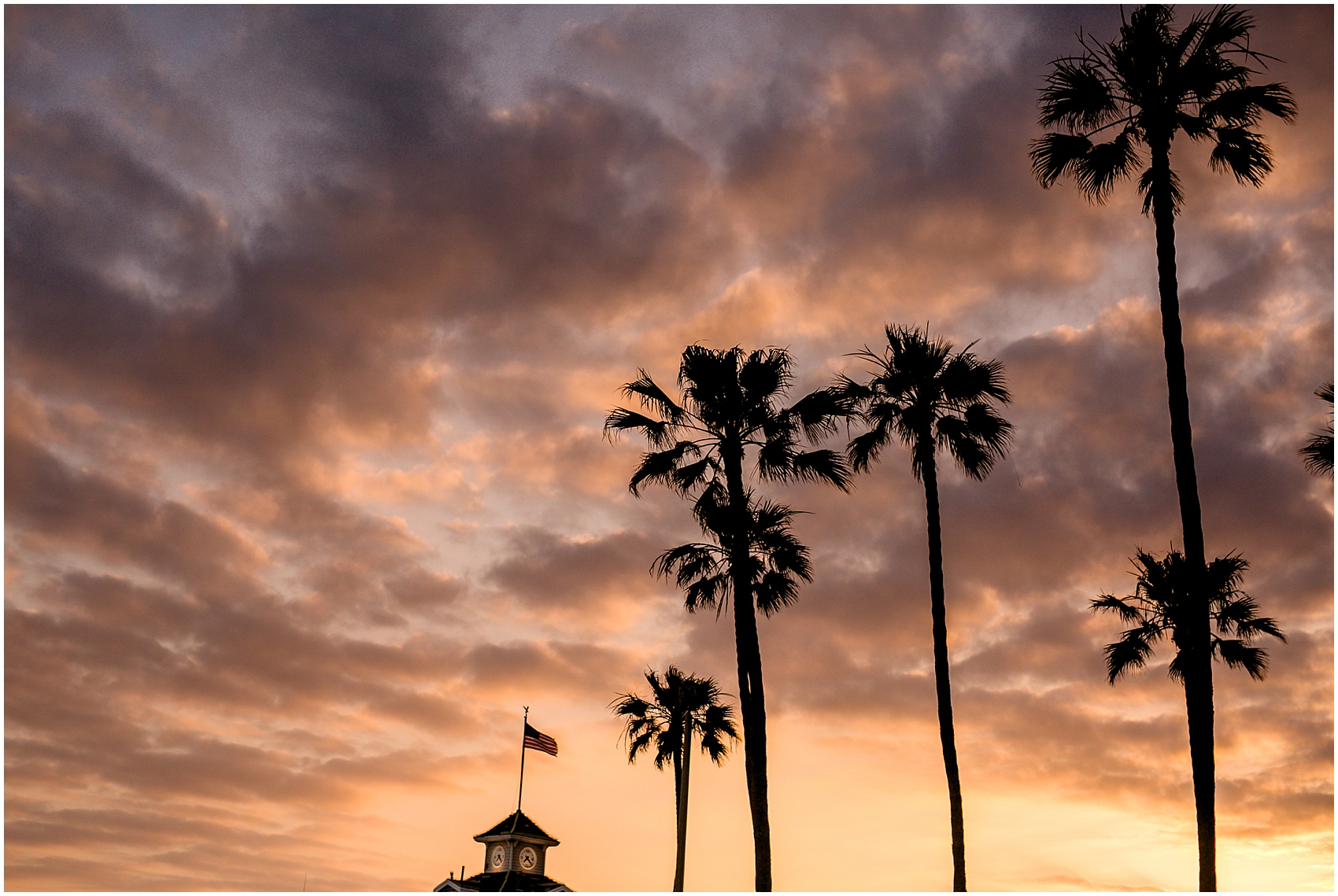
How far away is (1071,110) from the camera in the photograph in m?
25.4

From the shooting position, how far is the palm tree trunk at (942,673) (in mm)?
26875

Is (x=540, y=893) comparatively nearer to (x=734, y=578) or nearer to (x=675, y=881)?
(x=675, y=881)

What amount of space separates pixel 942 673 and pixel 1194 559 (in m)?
8.80

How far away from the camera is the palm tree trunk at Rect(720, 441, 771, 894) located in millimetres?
26625

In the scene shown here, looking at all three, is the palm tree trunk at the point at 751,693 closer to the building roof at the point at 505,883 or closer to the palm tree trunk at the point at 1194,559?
the palm tree trunk at the point at 1194,559

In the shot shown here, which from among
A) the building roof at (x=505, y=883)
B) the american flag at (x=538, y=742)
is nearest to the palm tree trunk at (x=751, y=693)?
the american flag at (x=538, y=742)

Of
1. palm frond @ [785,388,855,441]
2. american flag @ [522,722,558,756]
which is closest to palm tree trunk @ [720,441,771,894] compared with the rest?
palm frond @ [785,388,855,441]

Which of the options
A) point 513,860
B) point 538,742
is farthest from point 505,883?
point 538,742

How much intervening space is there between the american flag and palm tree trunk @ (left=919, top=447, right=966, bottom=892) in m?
27.7

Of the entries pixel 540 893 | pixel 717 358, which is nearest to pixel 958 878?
pixel 717 358

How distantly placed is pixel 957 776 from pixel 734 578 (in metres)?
7.70

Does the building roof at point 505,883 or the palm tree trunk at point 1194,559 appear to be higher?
the palm tree trunk at point 1194,559

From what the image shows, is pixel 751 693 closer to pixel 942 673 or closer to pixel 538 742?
pixel 942 673

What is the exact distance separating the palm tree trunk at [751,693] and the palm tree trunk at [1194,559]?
9.88 meters
